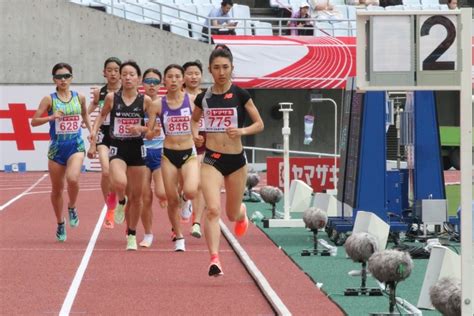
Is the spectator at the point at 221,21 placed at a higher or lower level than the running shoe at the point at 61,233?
higher

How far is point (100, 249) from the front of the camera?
607 inches

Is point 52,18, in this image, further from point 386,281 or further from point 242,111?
point 386,281

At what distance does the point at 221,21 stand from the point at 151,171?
1977 cm

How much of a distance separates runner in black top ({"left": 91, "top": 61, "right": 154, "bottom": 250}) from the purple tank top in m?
0.34

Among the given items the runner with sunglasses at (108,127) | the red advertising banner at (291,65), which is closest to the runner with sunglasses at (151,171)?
the runner with sunglasses at (108,127)

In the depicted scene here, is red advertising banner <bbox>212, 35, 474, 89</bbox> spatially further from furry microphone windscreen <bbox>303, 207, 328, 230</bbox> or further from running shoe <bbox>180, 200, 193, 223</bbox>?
furry microphone windscreen <bbox>303, 207, 328, 230</bbox>

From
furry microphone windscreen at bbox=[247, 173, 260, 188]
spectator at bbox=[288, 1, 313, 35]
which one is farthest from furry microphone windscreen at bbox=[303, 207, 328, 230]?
spectator at bbox=[288, 1, 313, 35]

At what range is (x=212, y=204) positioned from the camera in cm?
1205

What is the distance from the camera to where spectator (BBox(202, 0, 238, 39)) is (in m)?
35.2

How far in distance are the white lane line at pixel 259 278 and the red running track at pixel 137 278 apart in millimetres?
60

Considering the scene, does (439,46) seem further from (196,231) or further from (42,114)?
(42,114)

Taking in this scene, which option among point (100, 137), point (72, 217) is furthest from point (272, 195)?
point (100, 137)

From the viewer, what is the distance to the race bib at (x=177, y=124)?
14.8m

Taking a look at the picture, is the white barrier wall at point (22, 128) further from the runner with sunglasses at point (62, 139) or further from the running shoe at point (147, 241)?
the running shoe at point (147, 241)
